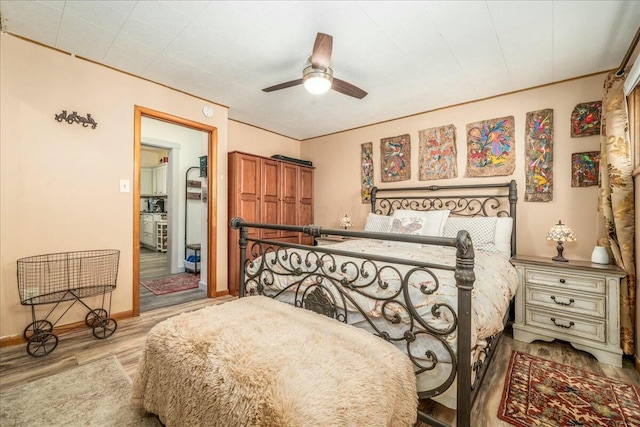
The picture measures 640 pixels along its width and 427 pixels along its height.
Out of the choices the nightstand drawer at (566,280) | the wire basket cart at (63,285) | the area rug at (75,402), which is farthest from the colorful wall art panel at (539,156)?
the wire basket cart at (63,285)

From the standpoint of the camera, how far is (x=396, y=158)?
3953 mm

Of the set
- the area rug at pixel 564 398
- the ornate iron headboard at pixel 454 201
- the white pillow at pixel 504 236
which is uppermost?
the ornate iron headboard at pixel 454 201

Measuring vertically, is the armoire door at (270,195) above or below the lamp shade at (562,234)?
above

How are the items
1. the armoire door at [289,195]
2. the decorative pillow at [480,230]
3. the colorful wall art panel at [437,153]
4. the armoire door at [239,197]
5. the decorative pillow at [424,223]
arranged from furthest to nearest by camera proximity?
the armoire door at [289,195] → the armoire door at [239,197] → the colorful wall art panel at [437,153] → the decorative pillow at [424,223] → the decorative pillow at [480,230]

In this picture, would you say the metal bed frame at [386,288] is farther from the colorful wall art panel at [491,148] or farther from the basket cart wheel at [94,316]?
the colorful wall art panel at [491,148]

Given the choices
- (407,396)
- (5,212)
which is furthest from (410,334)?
(5,212)

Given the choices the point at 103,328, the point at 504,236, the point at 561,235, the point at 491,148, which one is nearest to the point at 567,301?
the point at 561,235

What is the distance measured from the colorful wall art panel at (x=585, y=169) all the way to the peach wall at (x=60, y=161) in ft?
14.5

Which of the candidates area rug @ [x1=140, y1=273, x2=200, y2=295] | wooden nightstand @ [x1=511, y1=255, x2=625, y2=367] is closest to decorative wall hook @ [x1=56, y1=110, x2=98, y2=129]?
area rug @ [x1=140, y1=273, x2=200, y2=295]

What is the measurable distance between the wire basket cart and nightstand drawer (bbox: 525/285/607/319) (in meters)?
3.84

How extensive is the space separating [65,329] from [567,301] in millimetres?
4408

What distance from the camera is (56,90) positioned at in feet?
7.95

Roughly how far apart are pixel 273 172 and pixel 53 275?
269 cm

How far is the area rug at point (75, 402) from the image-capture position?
1.46m
